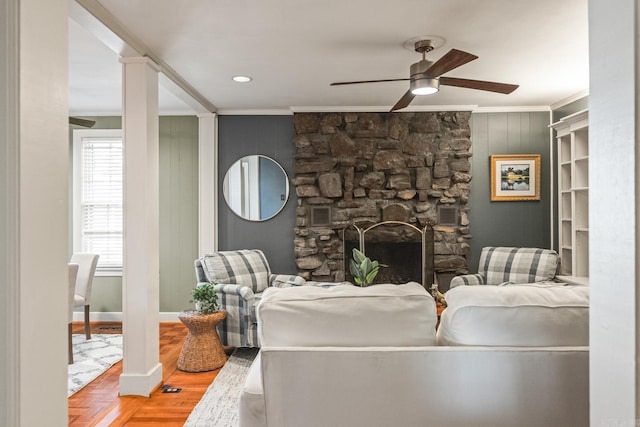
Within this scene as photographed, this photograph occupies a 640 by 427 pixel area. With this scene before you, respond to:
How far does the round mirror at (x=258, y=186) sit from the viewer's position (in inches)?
212

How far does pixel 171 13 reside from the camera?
271cm

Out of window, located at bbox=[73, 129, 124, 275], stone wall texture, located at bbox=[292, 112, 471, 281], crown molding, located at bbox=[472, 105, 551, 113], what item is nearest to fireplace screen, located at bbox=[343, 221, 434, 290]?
stone wall texture, located at bbox=[292, 112, 471, 281]

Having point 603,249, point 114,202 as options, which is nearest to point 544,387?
point 603,249

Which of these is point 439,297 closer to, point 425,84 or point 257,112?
point 425,84

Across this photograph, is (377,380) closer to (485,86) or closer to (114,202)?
(485,86)

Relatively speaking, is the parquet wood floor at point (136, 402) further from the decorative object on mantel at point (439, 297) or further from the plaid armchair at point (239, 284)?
the decorative object on mantel at point (439, 297)

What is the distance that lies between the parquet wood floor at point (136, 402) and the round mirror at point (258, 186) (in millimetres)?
2011

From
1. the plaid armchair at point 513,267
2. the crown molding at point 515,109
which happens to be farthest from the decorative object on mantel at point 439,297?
the crown molding at point 515,109

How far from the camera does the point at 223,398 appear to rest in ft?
10.3

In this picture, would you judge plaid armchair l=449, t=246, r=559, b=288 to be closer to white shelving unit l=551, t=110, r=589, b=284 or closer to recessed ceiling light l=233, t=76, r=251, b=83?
white shelving unit l=551, t=110, r=589, b=284

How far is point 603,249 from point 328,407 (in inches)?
43.9

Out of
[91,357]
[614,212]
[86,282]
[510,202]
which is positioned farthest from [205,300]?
[510,202]

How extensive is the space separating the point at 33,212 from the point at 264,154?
442cm

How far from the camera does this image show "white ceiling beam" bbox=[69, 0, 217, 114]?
98.1 inches
